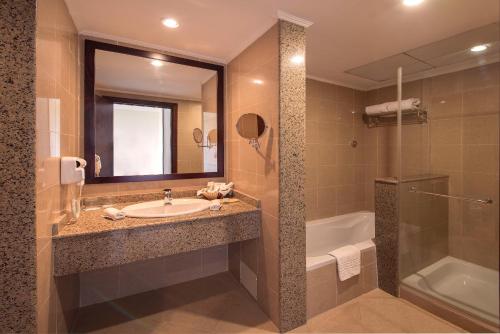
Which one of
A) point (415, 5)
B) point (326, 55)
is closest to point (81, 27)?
point (326, 55)

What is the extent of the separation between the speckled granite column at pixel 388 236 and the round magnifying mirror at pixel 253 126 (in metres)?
1.39

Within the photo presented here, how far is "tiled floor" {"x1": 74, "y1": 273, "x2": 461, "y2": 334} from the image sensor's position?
1.72 metres

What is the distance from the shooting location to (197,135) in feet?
7.39

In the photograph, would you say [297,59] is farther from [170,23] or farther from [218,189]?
[218,189]

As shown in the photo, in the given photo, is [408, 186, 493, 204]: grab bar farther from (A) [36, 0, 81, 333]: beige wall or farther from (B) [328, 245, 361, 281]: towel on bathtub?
(A) [36, 0, 81, 333]: beige wall

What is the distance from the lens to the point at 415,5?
1483 millimetres

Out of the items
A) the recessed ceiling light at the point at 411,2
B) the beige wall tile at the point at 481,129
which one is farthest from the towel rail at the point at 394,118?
the recessed ceiling light at the point at 411,2

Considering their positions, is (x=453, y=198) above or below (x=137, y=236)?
above

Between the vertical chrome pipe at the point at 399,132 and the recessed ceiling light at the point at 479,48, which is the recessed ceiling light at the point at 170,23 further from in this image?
the recessed ceiling light at the point at 479,48

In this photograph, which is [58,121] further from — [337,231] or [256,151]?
[337,231]

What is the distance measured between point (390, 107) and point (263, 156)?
6.78 feet

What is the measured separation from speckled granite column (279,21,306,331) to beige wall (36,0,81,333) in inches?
51.1

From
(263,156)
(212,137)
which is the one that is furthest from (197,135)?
(263,156)

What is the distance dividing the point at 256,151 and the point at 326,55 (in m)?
1.24
